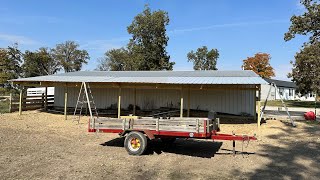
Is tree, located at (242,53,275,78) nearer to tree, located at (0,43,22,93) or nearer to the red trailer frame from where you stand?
tree, located at (0,43,22,93)

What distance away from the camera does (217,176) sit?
25.0 ft

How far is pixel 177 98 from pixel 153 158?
13.0m

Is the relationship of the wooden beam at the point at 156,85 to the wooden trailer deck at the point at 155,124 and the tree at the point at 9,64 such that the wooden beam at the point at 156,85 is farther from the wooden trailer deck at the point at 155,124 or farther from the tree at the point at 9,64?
the tree at the point at 9,64

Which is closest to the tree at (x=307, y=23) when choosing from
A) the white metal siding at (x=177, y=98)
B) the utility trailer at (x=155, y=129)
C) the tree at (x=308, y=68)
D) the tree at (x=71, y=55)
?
the tree at (x=308, y=68)

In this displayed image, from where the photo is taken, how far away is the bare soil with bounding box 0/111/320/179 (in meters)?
7.73

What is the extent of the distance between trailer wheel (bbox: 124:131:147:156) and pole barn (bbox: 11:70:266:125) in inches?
278

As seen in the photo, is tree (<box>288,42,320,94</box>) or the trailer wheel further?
tree (<box>288,42,320,94</box>)

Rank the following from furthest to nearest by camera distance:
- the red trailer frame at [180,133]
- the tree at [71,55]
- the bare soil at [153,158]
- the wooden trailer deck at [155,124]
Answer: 1. the tree at [71,55]
2. the wooden trailer deck at [155,124]
3. the red trailer frame at [180,133]
4. the bare soil at [153,158]

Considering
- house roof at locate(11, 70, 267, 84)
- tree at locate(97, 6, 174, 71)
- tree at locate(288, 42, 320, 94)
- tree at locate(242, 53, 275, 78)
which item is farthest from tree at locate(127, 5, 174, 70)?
tree at locate(242, 53, 275, 78)

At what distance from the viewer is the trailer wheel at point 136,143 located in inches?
384

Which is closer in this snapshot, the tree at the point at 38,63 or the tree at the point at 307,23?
the tree at the point at 307,23

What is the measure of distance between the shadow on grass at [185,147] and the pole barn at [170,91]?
14.9 ft

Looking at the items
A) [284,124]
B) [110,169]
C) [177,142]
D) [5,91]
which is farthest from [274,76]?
[110,169]

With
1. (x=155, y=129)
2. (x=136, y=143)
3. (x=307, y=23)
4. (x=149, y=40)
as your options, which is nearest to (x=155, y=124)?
(x=155, y=129)
